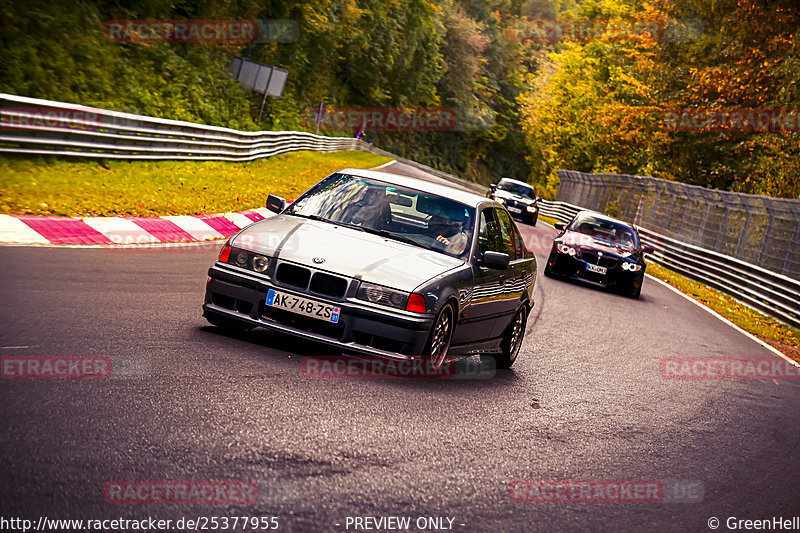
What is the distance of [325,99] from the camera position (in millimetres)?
64250

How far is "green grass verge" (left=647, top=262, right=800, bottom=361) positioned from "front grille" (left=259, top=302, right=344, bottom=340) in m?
9.97

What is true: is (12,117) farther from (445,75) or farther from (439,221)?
(445,75)

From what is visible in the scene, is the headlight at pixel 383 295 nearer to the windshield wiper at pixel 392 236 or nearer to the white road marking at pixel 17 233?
the windshield wiper at pixel 392 236

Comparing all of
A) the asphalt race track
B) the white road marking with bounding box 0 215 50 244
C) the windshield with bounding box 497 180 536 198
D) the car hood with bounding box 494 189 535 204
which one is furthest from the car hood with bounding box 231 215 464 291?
the windshield with bounding box 497 180 536 198

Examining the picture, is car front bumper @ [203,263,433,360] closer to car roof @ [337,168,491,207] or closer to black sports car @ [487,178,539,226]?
car roof @ [337,168,491,207]

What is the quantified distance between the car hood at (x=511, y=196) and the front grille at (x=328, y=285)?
31388mm

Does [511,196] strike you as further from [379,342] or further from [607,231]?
[379,342]

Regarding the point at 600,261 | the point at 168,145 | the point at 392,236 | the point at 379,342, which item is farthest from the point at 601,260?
the point at 379,342

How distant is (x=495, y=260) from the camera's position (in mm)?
8109

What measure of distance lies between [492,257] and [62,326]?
3.46 m

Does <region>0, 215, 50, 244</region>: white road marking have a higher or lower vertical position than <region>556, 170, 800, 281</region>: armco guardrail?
lower

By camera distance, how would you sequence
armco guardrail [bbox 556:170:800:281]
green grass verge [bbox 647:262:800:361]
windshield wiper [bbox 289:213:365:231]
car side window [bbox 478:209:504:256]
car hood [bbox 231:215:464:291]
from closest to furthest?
car hood [bbox 231:215:464:291], windshield wiper [bbox 289:213:365:231], car side window [bbox 478:209:504:256], green grass verge [bbox 647:262:800:361], armco guardrail [bbox 556:170:800:281]

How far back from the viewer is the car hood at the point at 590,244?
19.1 metres

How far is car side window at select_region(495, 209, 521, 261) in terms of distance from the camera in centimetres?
916
